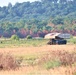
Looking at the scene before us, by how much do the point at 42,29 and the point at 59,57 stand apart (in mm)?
118110

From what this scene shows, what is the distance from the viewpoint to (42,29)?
136 metres

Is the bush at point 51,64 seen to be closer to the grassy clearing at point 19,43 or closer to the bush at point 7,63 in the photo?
the bush at point 7,63

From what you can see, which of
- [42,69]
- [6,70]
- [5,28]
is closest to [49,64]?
[42,69]

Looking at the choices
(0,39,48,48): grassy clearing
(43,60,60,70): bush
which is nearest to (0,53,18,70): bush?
(43,60,60,70): bush

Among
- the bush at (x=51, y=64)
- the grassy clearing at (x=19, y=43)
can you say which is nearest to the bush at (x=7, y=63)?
the bush at (x=51, y=64)

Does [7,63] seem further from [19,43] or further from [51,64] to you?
[19,43]

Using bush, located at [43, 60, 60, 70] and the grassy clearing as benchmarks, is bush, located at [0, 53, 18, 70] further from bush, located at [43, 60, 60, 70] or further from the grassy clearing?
the grassy clearing

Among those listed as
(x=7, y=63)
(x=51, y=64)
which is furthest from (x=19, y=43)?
(x=51, y=64)

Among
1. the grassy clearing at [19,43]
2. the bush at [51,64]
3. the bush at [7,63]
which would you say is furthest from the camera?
the grassy clearing at [19,43]

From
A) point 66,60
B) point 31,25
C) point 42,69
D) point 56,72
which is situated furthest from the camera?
point 31,25

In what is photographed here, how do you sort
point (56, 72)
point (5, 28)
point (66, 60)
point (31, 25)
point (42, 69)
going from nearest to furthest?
point (56, 72)
point (42, 69)
point (66, 60)
point (5, 28)
point (31, 25)

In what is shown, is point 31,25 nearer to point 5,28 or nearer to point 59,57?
point 5,28

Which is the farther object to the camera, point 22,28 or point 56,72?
point 22,28

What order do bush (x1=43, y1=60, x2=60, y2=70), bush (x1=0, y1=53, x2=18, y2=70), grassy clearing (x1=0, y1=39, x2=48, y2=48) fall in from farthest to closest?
grassy clearing (x1=0, y1=39, x2=48, y2=48)
bush (x1=0, y1=53, x2=18, y2=70)
bush (x1=43, y1=60, x2=60, y2=70)
